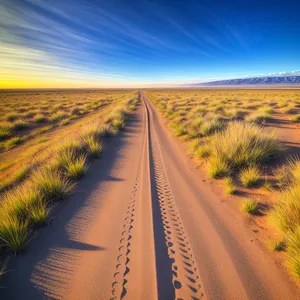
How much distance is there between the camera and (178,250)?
231 centimetres

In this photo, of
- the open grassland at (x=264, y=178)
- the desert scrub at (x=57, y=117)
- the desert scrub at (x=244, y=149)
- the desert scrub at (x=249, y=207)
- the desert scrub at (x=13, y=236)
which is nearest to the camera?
the desert scrub at (x=13, y=236)

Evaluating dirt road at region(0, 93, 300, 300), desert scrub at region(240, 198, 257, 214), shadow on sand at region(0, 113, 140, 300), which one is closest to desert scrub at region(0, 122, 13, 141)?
dirt road at region(0, 93, 300, 300)

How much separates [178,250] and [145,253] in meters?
0.50

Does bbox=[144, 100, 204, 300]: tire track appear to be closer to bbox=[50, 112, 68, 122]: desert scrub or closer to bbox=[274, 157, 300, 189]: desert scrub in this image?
bbox=[274, 157, 300, 189]: desert scrub

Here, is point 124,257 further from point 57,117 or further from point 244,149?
point 57,117

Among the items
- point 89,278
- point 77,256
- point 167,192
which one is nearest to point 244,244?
point 167,192

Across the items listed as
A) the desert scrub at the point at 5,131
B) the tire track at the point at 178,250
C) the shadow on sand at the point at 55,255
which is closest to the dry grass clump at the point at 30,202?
the shadow on sand at the point at 55,255

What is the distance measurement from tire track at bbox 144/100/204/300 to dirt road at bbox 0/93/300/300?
0.01 m

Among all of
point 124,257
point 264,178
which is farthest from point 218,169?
point 124,257

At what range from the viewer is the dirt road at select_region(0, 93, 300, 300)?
1846mm

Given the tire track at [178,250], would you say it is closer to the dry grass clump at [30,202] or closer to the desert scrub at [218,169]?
the desert scrub at [218,169]

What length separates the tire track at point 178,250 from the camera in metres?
1.84

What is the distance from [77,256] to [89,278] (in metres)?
0.39

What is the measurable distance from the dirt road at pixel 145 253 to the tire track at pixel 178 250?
0.03 ft
